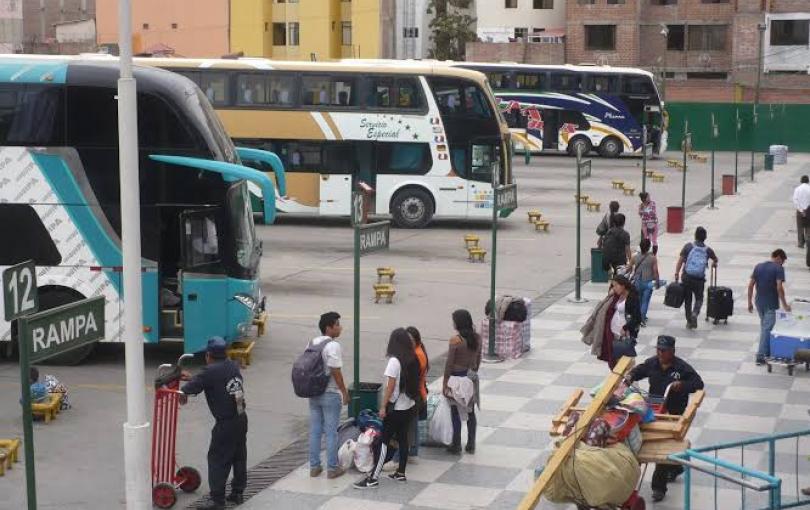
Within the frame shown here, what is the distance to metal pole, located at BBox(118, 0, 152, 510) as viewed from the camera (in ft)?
39.7

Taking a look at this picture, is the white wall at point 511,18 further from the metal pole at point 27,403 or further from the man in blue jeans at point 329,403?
the metal pole at point 27,403

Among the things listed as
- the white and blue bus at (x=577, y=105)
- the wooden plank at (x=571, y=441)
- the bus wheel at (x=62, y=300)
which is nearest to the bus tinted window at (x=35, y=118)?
the bus wheel at (x=62, y=300)

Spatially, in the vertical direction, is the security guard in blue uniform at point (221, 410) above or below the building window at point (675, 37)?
below

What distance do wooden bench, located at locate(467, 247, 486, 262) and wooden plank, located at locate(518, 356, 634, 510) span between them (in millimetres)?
17113

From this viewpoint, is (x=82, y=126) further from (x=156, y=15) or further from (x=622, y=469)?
(x=156, y=15)

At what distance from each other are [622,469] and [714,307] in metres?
11.2

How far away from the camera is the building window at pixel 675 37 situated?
77.3 metres

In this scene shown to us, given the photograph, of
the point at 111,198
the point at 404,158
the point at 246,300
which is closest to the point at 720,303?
the point at 246,300

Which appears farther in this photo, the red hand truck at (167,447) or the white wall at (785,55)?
the white wall at (785,55)

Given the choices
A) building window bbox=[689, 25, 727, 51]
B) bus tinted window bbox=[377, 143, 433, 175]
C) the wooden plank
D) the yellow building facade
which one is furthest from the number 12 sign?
the yellow building facade

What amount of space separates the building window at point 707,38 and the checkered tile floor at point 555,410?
50437 millimetres

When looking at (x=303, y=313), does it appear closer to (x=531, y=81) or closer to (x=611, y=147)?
(x=531, y=81)

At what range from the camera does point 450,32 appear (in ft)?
267

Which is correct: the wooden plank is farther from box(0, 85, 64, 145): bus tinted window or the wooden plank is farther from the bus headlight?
box(0, 85, 64, 145): bus tinted window
